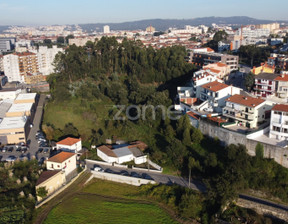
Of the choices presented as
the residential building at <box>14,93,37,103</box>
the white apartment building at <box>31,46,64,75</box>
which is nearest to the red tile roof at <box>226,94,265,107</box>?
the residential building at <box>14,93,37,103</box>

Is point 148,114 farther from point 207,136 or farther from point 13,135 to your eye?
point 13,135

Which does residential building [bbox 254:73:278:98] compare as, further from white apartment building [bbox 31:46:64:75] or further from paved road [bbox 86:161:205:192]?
white apartment building [bbox 31:46:64:75]

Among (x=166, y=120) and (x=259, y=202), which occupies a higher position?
(x=166, y=120)

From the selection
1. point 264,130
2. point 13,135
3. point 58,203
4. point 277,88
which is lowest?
point 58,203

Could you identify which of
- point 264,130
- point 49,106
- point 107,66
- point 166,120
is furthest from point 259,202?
point 107,66

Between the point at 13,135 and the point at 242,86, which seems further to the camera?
the point at 242,86
